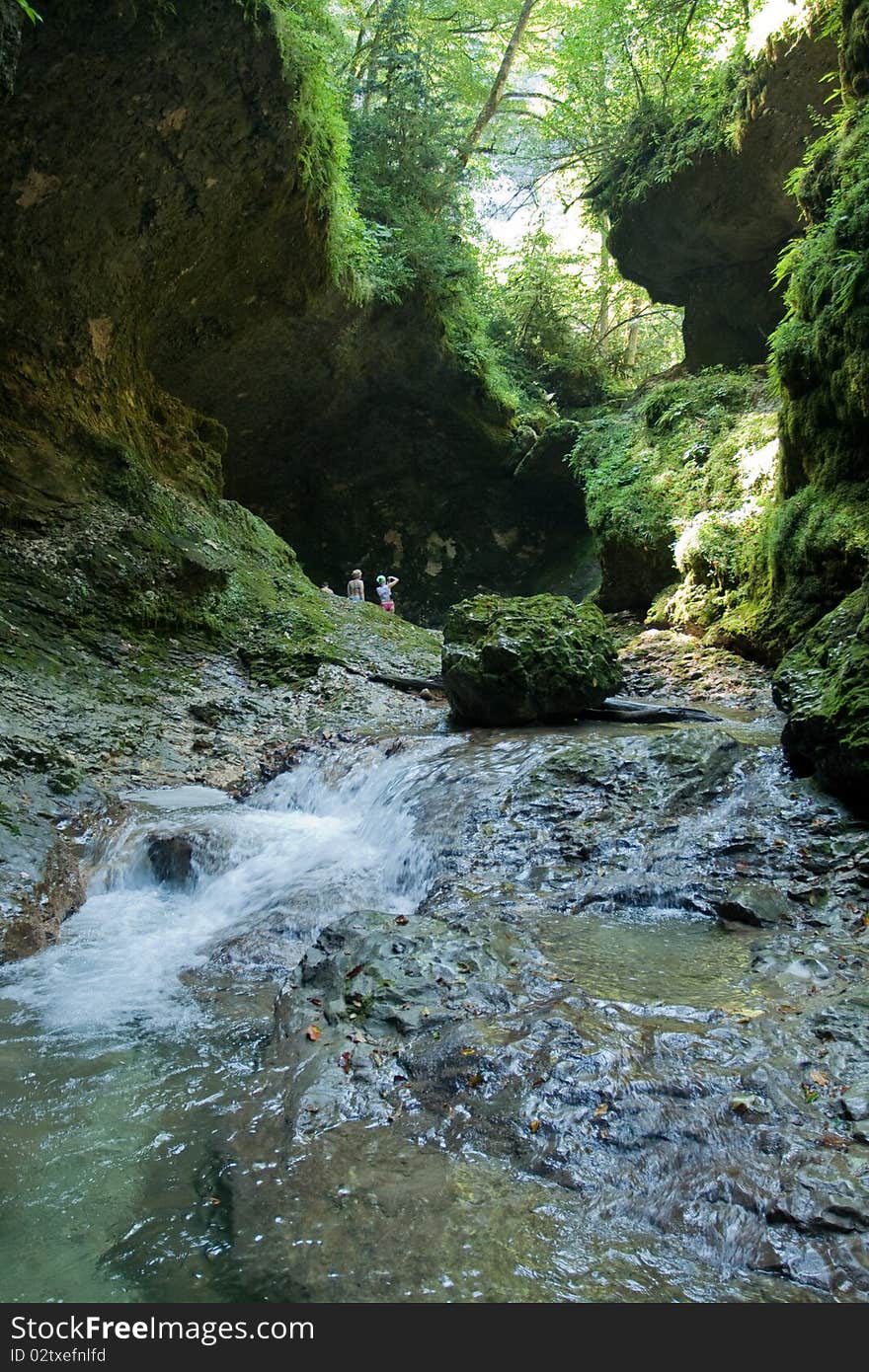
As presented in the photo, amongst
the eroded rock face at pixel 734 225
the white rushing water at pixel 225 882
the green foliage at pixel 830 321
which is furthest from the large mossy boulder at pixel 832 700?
the eroded rock face at pixel 734 225

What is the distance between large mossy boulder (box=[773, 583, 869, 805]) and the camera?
15.4 feet

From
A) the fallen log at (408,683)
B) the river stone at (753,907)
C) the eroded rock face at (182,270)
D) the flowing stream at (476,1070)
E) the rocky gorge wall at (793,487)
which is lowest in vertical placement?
the flowing stream at (476,1070)

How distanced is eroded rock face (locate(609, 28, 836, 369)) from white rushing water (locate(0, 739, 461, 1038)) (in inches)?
493

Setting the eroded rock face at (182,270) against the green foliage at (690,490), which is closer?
the eroded rock face at (182,270)

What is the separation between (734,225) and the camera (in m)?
15.0

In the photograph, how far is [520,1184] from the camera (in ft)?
7.07

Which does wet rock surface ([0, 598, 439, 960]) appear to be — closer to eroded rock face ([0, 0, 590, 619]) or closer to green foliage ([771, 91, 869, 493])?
eroded rock face ([0, 0, 590, 619])

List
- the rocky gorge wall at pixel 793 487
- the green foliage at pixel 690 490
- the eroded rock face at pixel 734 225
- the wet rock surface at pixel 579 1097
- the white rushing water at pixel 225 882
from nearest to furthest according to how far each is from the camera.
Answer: the wet rock surface at pixel 579 1097 → the white rushing water at pixel 225 882 → the rocky gorge wall at pixel 793 487 → the green foliage at pixel 690 490 → the eroded rock face at pixel 734 225

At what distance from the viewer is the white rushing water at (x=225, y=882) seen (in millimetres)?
4027

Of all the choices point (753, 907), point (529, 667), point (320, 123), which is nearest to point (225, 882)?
point (529, 667)

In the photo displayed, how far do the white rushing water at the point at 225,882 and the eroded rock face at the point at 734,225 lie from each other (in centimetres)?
1252

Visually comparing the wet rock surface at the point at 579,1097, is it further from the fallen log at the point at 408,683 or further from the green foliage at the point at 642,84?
the green foliage at the point at 642,84

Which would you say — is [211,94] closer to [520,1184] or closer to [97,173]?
[97,173]

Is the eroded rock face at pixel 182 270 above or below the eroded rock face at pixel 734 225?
below
